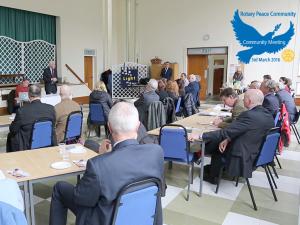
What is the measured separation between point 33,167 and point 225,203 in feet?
6.29

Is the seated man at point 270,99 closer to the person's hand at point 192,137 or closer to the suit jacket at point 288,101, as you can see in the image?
the suit jacket at point 288,101

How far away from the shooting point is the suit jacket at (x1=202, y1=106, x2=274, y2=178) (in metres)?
2.93

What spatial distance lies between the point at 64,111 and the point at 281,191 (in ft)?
9.31

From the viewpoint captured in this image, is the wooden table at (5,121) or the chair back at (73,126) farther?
the chair back at (73,126)

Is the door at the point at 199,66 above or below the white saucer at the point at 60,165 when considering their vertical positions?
above

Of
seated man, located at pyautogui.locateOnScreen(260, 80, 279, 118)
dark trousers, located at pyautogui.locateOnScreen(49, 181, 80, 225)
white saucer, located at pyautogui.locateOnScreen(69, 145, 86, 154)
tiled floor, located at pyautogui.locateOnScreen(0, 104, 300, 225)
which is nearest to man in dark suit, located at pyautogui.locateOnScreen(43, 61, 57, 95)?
tiled floor, located at pyautogui.locateOnScreen(0, 104, 300, 225)

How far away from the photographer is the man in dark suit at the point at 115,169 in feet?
4.89

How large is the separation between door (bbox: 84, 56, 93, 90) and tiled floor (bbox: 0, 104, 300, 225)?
30.1ft

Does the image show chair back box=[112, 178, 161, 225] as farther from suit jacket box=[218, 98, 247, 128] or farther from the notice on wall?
the notice on wall

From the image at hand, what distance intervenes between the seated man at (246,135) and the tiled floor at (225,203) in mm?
349

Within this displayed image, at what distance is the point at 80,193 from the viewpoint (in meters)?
1.54

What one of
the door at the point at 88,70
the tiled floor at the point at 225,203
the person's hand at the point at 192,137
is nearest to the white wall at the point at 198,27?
the door at the point at 88,70

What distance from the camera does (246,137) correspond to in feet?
9.74

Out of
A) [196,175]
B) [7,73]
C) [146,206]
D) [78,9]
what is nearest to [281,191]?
[196,175]
